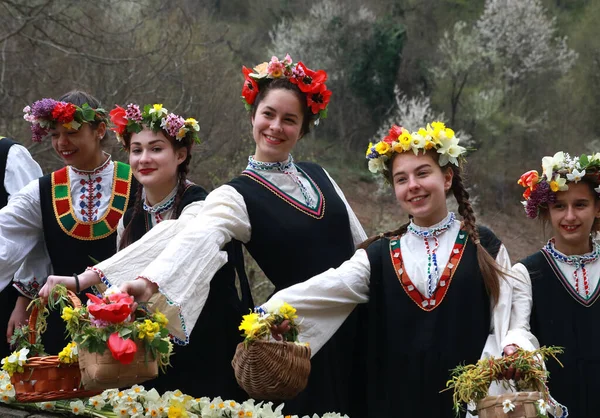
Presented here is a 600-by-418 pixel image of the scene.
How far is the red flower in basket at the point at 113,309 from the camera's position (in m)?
3.14

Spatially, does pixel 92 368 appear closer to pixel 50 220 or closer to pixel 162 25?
pixel 50 220

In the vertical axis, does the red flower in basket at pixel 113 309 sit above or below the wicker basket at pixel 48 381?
above

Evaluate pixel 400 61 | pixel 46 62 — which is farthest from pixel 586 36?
pixel 46 62

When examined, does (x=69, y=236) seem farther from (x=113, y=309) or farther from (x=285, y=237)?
(x=113, y=309)

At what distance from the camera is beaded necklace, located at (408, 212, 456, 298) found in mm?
3688

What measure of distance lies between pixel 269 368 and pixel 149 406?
0.78 m

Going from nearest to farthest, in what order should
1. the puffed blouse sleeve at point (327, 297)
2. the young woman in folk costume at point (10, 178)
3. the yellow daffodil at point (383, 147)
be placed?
the puffed blouse sleeve at point (327, 297)
the yellow daffodil at point (383, 147)
the young woman in folk costume at point (10, 178)

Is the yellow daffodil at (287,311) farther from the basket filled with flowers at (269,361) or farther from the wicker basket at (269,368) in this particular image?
the wicker basket at (269,368)

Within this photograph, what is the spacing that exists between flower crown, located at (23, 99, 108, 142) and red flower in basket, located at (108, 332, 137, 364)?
181 cm

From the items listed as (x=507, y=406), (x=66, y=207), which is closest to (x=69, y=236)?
(x=66, y=207)

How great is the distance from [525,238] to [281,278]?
62.8ft

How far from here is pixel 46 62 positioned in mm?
11438

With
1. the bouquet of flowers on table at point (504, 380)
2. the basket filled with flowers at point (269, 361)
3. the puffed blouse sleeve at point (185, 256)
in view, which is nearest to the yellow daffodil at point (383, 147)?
the puffed blouse sleeve at point (185, 256)

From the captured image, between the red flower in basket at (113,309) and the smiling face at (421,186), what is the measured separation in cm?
116
